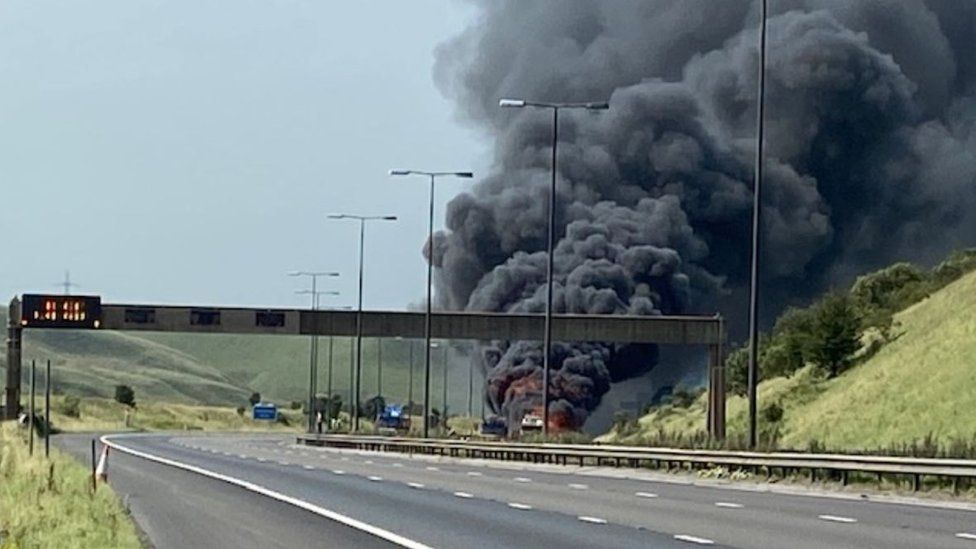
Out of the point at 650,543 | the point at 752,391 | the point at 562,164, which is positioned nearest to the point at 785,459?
the point at 752,391

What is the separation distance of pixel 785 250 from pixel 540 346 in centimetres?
2231

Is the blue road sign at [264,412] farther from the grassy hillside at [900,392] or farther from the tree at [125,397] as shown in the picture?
the grassy hillside at [900,392]

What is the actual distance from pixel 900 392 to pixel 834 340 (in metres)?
14.3

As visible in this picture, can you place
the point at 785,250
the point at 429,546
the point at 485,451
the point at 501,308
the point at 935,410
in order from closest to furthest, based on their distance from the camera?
the point at 429,546
the point at 935,410
the point at 485,451
the point at 501,308
the point at 785,250

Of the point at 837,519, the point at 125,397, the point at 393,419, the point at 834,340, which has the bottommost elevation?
the point at 837,519

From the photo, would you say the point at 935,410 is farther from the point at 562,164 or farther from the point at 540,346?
the point at 562,164

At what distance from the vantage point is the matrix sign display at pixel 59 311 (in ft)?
272

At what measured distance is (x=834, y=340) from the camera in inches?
3054

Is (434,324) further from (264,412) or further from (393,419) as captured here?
(264,412)

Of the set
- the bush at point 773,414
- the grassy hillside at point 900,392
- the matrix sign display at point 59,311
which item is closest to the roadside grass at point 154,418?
the matrix sign display at point 59,311

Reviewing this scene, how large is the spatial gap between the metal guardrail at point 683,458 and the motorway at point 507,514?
1.51 metres

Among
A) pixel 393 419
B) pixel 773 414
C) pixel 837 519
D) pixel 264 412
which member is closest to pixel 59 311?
pixel 773 414

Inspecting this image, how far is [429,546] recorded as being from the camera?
21.9 meters

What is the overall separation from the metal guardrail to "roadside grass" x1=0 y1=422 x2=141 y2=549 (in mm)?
13011
